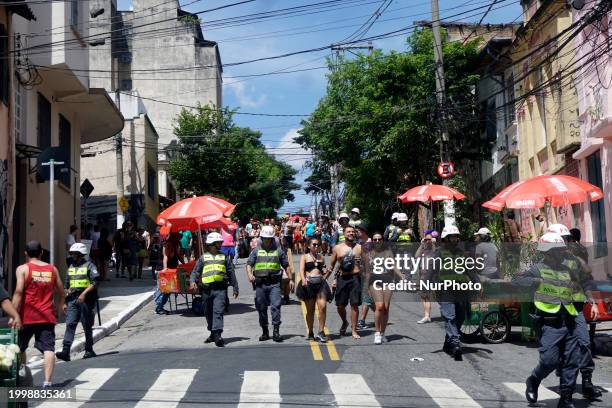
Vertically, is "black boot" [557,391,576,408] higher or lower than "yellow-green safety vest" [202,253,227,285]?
lower

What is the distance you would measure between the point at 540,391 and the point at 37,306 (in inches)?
246

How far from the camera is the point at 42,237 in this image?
21281 mm

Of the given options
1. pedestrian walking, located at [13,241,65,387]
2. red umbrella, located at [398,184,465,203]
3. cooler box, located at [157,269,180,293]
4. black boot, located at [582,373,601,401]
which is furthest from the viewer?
red umbrella, located at [398,184,465,203]

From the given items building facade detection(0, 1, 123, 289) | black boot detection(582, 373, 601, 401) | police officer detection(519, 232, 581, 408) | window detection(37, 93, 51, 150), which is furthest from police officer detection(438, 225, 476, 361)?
window detection(37, 93, 51, 150)

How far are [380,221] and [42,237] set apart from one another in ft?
84.1

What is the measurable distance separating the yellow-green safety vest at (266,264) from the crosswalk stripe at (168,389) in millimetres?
3065

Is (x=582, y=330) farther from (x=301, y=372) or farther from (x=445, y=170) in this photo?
(x=445, y=170)

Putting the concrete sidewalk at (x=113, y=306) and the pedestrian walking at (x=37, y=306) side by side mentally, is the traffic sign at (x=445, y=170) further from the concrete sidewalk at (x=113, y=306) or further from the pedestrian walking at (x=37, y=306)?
the pedestrian walking at (x=37, y=306)

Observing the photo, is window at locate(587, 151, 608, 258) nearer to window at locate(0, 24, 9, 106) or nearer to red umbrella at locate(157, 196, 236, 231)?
red umbrella at locate(157, 196, 236, 231)

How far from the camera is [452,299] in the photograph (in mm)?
11883

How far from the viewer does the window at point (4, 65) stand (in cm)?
1762

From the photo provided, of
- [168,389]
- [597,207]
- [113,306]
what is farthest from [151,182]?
[168,389]

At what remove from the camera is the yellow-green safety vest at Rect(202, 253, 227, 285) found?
13.2 m

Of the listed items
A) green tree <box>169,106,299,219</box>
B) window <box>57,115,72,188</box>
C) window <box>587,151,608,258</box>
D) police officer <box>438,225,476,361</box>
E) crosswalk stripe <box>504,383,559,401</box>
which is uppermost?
green tree <box>169,106,299,219</box>
